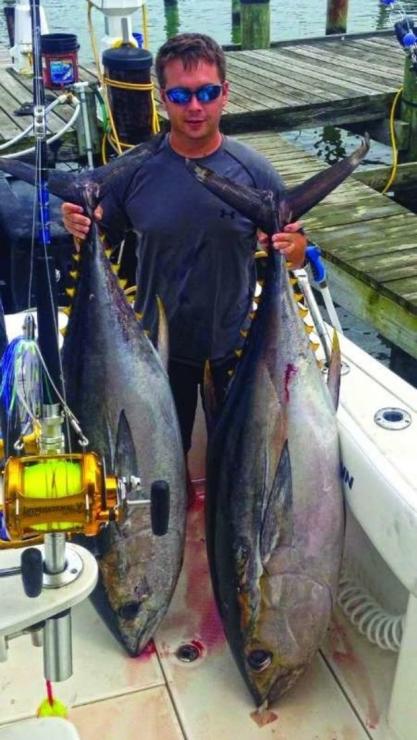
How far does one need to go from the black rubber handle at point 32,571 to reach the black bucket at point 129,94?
3.19m

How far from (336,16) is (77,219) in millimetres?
11378

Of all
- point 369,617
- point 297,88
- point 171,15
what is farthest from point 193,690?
point 171,15

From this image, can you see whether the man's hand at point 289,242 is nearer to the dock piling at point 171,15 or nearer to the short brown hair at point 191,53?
the short brown hair at point 191,53

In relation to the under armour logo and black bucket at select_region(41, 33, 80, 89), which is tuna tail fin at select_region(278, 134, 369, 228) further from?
black bucket at select_region(41, 33, 80, 89)

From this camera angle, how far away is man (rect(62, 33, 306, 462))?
2.30 metres

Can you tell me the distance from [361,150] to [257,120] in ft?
16.7

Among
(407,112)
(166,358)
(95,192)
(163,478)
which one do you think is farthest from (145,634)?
(407,112)

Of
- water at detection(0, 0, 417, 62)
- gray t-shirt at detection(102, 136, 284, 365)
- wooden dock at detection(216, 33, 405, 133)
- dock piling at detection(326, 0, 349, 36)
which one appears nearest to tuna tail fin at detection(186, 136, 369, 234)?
gray t-shirt at detection(102, 136, 284, 365)

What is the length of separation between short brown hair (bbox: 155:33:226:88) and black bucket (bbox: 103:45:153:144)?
1876 mm

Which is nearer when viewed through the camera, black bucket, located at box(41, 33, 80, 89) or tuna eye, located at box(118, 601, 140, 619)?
tuna eye, located at box(118, 601, 140, 619)

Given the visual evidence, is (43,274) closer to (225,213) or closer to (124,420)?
(124,420)

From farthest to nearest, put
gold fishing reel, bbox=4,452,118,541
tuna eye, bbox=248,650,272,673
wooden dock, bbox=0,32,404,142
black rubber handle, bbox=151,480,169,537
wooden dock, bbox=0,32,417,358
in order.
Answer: wooden dock, bbox=0,32,404,142, wooden dock, bbox=0,32,417,358, tuna eye, bbox=248,650,272,673, black rubber handle, bbox=151,480,169,537, gold fishing reel, bbox=4,452,118,541

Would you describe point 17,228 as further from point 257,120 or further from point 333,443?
point 257,120

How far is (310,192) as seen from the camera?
7.15 feet
